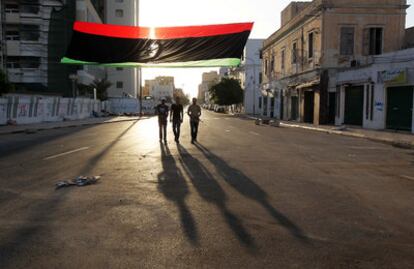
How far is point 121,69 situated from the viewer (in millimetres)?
96188

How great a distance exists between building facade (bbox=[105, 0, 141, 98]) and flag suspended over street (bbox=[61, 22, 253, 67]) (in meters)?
77.4

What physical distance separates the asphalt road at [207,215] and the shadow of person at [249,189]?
2 centimetres

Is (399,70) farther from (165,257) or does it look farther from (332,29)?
→ (165,257)

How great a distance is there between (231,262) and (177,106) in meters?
13.0

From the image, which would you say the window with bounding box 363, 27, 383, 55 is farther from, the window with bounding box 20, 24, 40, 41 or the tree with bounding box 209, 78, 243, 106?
the tree with bounding box 209, 78, 243, 106

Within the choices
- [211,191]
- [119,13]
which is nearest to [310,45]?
[211,191]

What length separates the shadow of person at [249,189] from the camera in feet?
18.3

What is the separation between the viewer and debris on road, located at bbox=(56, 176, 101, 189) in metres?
8.17

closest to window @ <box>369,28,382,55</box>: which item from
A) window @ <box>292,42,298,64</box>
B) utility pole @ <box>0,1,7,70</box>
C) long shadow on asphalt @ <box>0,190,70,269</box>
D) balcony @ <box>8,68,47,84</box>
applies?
window @ <box>292,42,298,64</box>

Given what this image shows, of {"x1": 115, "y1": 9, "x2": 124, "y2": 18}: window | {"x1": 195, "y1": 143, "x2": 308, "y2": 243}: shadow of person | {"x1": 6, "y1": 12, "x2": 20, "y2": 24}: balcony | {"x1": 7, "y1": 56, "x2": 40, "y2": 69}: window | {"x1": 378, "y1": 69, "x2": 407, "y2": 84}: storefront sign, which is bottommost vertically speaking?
{"x1": 195, "y1": 143, "x2": 308, "y2": 243}: shadow of person

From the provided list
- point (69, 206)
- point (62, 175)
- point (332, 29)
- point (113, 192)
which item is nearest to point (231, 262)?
point (69, 206)

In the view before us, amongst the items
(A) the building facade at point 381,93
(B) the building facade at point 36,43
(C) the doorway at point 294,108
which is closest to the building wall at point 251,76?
(C) the doorway at point 294,108

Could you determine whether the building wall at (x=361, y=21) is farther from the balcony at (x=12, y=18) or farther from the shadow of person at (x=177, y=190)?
the balcony at (x=12, y=18)

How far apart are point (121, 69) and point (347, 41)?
6727 cm
